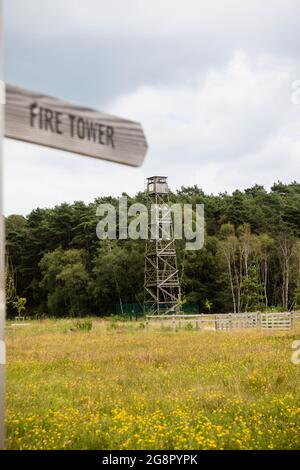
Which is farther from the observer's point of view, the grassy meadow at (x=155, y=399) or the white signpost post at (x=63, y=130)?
the grassy meadow at (x=155, y=399)

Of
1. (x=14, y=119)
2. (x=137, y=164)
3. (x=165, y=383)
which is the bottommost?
(x=165, y=383)

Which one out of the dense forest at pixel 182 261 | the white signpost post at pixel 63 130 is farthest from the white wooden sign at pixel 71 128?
the dense forest at pixel 182 261

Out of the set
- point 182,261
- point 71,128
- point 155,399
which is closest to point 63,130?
point 71,128

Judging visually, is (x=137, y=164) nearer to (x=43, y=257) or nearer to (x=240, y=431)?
(x=240, y=431)

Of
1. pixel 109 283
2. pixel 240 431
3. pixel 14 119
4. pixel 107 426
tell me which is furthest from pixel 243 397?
pixel 109 283

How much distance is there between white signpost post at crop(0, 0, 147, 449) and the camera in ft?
11.7

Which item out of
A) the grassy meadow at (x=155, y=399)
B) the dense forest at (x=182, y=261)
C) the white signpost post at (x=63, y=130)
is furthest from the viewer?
the dense forest at (x=182, y=261)

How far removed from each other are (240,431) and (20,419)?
3000 mm

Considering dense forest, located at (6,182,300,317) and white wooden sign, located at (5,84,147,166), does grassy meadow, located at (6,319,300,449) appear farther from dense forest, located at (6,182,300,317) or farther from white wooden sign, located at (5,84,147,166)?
dense forest, located at (6,182,300,317)

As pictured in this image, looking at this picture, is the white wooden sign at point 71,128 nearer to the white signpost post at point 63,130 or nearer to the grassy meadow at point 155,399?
the white signpost post at point 63,130

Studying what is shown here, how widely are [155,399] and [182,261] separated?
45.5 m

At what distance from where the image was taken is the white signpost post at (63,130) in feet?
11.7

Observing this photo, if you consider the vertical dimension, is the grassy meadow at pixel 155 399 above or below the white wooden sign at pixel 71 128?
below

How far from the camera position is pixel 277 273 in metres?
56.9
